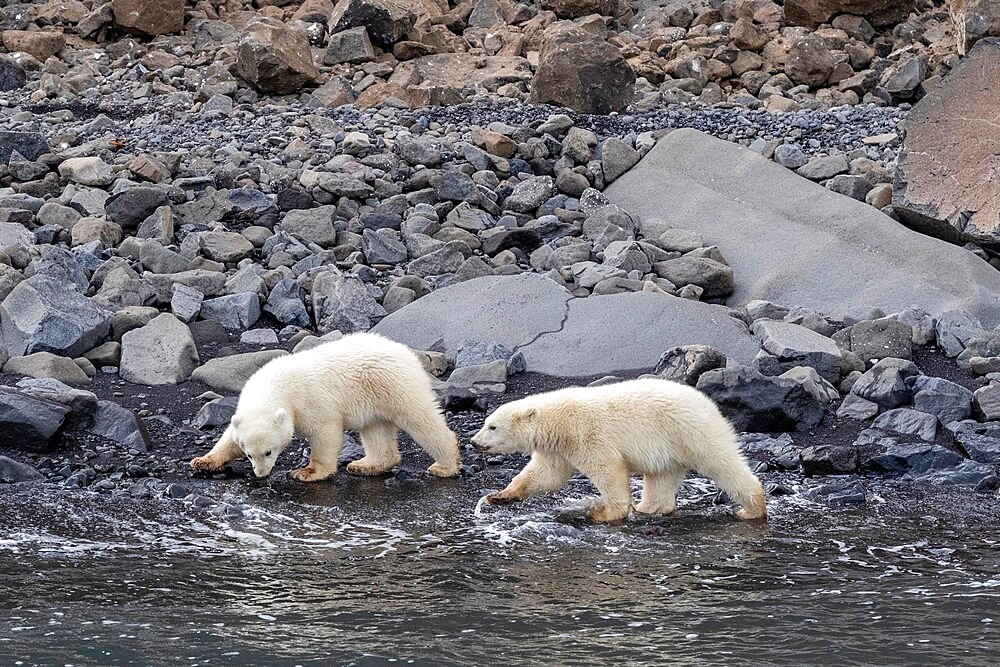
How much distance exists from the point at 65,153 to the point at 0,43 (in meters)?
10.3

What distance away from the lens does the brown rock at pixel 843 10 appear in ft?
74.9

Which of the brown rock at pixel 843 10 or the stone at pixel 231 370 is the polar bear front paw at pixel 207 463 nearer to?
the stone at pixel 231 370

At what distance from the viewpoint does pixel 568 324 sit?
10445 millimetres

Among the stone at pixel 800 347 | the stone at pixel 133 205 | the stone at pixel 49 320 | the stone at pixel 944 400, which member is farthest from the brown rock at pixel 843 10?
the stone at pixel 49 320

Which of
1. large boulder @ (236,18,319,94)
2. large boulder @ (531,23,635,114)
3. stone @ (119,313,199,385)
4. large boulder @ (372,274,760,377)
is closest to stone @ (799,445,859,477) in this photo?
large boulder @ (372,274,760,377)

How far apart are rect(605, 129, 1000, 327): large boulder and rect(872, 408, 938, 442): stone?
9.73 ft

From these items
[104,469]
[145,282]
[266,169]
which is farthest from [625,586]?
[266,169]

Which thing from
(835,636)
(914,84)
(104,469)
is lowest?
(104,469)

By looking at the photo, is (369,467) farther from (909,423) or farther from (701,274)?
(701,274)

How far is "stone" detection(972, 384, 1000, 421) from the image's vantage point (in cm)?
849

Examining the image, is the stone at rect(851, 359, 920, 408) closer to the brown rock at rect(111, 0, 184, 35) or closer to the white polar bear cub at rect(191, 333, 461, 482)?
the white polar bear cub at rect(191, 333, 461, 482)

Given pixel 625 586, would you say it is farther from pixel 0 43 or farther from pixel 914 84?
pixel 0 43

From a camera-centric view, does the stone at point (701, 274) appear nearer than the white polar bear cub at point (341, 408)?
No

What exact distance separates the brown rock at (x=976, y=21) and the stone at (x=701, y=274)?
5.27 meters
